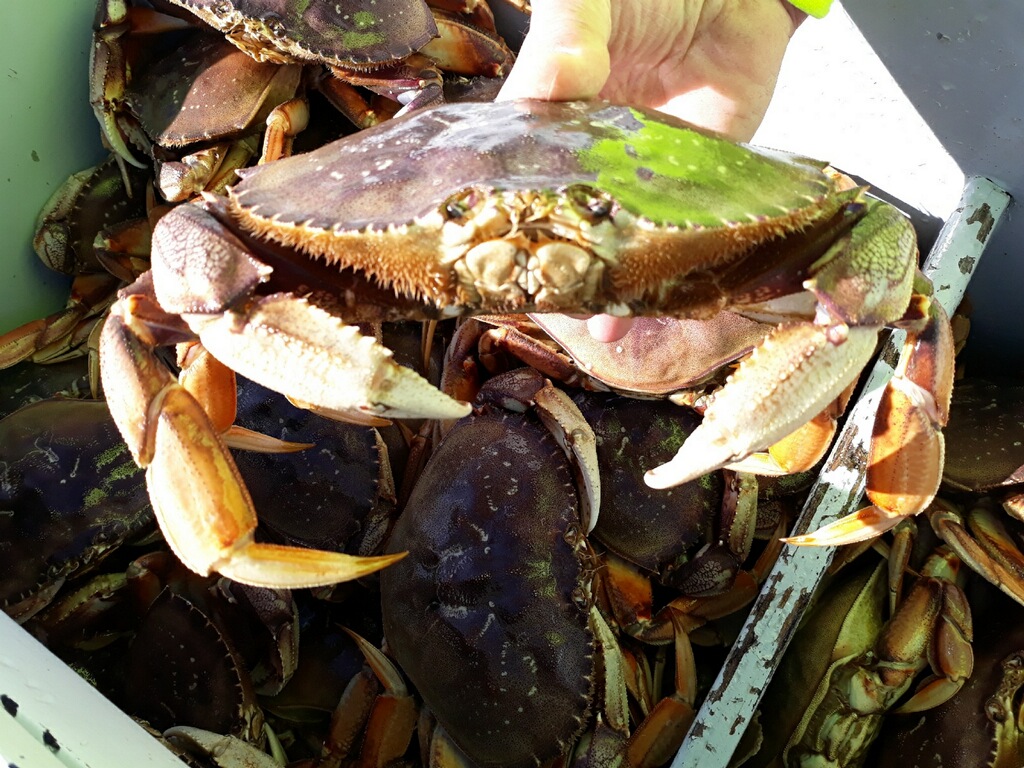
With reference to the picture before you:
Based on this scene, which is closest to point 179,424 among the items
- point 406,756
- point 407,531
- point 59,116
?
point 407,531

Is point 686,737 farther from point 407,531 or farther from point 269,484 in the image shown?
point 269,484

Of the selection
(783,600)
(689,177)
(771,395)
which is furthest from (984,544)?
(689,177)

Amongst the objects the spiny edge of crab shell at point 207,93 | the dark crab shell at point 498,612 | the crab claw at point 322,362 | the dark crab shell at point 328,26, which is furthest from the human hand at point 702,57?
the spiny edge of crab shell at point 207,93

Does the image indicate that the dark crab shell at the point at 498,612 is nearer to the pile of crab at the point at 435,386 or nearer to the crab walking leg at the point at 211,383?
the pile of crab at the point at 435,386

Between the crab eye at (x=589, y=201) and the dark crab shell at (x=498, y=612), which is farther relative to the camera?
the dark crab shell at (x=498, y=612)

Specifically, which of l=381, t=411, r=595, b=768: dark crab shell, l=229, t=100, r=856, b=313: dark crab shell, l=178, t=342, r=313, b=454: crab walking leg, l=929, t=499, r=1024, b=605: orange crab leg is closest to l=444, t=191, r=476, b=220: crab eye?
l=229, t=100, r=856, b=313: dark crab shell

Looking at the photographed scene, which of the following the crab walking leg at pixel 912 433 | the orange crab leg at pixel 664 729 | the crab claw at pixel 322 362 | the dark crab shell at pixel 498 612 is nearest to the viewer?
the crab claw at pixel 322 362

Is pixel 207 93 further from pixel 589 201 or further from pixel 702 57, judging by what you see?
pixel 589 201
